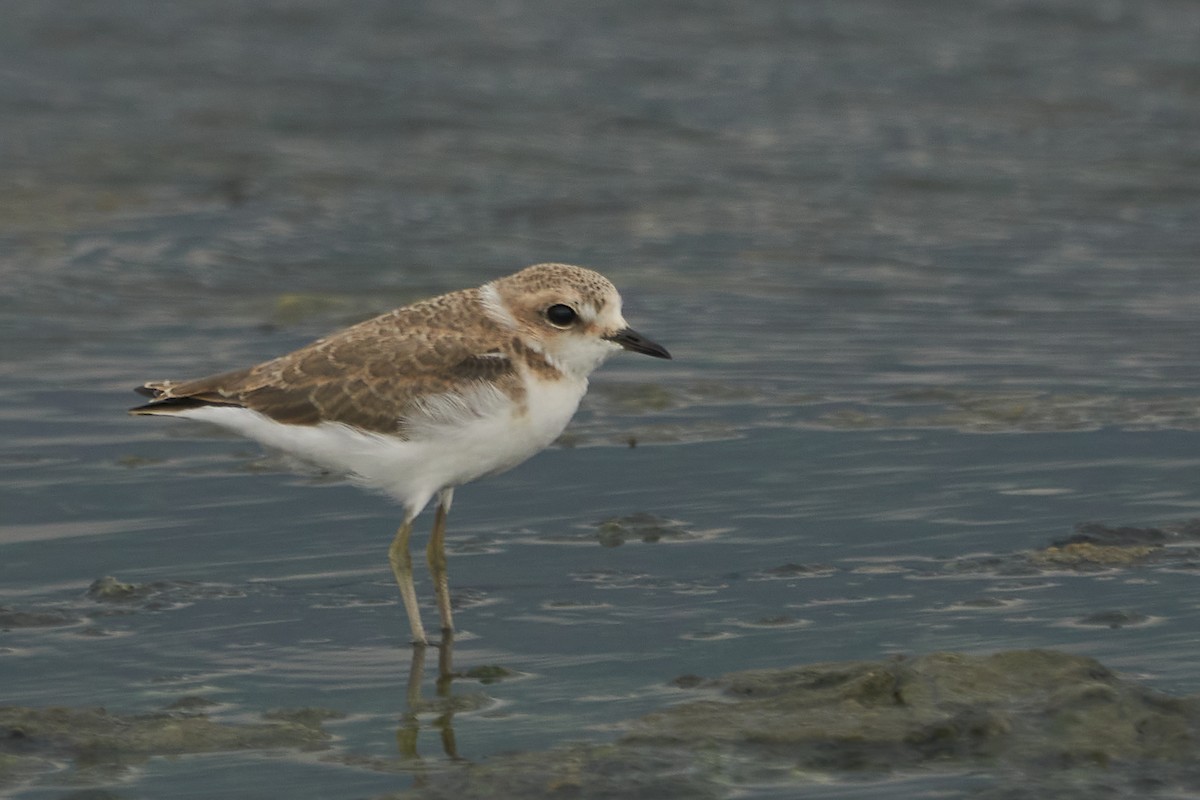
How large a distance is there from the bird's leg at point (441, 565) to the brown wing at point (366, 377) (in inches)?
25.3

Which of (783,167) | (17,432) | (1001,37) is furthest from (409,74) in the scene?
(17,432)

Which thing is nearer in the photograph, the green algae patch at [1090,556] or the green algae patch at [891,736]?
the green algae patch at [891,736]

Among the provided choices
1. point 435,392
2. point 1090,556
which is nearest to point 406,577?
point 435,392

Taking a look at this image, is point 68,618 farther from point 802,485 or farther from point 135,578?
point 802,485

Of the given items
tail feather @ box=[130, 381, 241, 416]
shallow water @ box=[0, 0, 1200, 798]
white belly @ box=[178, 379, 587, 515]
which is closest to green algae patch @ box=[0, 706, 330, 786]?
shallow water @ box=[0, 0, 1200, 798]

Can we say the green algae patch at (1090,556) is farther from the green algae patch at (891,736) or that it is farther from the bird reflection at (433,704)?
the bird reflection at (433,704)

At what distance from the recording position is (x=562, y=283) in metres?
8.00

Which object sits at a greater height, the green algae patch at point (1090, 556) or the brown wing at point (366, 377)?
the brown wing at point (366, 377)

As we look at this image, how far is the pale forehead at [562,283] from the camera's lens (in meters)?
7.98

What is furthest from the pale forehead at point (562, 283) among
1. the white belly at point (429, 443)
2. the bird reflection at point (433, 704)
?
the bird reflection at point (433, 704)

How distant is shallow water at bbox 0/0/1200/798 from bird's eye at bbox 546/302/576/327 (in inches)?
47.0

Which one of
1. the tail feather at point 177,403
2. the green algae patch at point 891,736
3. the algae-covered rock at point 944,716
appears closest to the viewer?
the green algae patch at point 891,736

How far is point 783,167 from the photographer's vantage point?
18.4 metres

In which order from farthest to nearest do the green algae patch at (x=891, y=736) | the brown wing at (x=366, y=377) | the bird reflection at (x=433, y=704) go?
→ the brown wing at (x=366, y=377), the bird reflection at (x=433, y=704), the green algae patch at (x=891, y=736)
